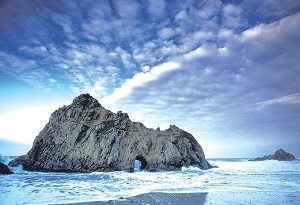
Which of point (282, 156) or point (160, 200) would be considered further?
point (282, 156)

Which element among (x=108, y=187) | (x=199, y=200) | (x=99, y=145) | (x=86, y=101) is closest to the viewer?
(x=199, y=200)

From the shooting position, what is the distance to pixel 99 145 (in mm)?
39906

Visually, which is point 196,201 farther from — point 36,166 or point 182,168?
point 36,166

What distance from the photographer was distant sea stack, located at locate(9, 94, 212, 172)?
3912cm

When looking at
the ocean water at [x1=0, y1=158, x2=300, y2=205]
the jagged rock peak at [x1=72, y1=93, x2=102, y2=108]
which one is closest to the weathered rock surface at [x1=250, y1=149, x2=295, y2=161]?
the ocean water at [x1=0, y1=158, x2=300, y2=205]

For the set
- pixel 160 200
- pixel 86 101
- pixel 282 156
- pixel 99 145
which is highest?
pixel 86 101

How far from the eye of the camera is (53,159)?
3962cm

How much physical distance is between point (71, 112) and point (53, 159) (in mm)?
8859

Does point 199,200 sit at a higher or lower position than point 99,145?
lower

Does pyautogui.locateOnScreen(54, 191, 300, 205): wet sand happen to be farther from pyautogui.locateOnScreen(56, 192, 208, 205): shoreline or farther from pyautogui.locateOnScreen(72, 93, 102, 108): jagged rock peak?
pyautogui.locateOnScreen(72, 93, 102, 108): jagged rock peak

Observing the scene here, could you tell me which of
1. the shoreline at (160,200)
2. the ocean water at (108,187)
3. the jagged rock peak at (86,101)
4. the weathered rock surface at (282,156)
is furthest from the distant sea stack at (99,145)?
the weathered rock surface at (282,156)

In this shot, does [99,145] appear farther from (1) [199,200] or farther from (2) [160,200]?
(1) [199,200]

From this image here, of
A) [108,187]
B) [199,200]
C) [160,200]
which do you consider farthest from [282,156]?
[160,200]

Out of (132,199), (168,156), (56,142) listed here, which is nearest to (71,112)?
(56,142)
